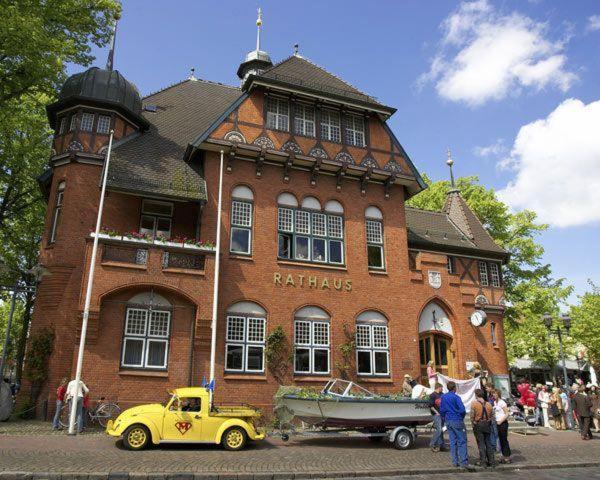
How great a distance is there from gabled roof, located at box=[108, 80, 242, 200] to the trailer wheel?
11.0 m

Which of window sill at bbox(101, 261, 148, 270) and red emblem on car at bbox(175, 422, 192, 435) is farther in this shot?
window sill at bbox(101, 261, 148, 270)

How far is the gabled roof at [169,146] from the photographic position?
1858 centimetres

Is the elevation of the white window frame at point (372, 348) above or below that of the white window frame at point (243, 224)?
below

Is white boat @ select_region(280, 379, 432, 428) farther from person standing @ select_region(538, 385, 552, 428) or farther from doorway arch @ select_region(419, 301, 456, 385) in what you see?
person standing @ select_region(538, 385, 552, 428)

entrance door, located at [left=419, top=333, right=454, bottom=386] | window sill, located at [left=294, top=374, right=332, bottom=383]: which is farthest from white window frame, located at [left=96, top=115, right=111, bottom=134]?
entrance door, located at [left=419, top=333, right=454, bottom=386]

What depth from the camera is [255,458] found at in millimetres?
11750

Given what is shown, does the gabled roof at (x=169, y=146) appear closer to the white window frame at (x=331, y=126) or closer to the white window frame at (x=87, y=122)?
the white window frame at (x=87, y=122)

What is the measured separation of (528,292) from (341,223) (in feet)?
69.6

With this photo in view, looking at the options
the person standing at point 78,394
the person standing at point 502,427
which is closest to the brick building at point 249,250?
the person standing at point 78,394

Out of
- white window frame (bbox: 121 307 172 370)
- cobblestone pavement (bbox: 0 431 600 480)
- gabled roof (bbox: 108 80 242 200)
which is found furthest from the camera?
gabled roof (bbox: 108 80 242 200)

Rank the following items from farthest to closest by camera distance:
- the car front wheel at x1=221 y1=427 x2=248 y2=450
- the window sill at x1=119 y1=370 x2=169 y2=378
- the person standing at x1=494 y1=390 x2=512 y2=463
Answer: the window sill at x1=119 y1=370 x2=169 y2=378 → the car front wheel at x1=221 y1=427 x2=248 y2=450 → the person standing at x1=494 y1=390 x2=512 y2=463

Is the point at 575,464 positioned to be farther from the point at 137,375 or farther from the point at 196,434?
the point at 137,375

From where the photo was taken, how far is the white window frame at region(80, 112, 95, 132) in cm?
2020

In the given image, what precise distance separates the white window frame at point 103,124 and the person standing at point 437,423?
16410 millimetres
